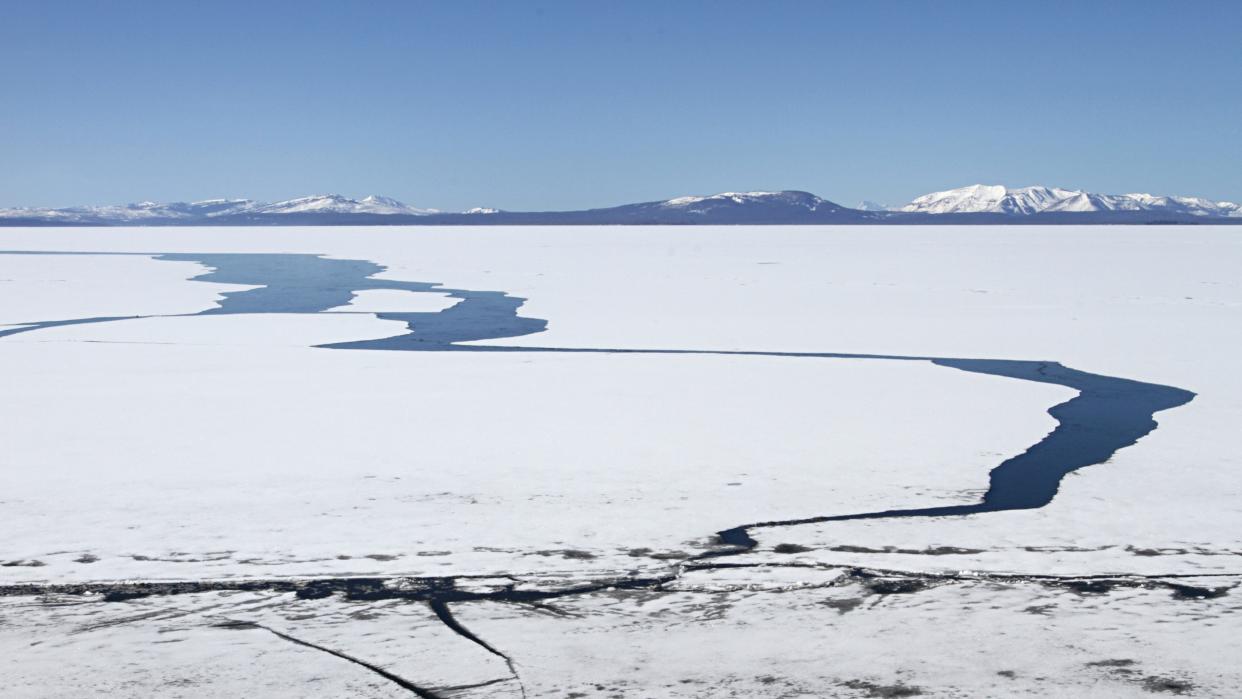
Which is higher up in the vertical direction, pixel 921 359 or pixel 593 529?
pixel 921 359

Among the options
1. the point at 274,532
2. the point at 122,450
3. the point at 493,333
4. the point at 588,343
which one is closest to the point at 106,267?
the point at 493,333

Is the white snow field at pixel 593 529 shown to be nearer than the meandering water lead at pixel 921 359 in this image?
Yes

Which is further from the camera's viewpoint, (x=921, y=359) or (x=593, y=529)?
(x=921, y=359)

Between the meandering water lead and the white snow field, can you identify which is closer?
the white snow field
